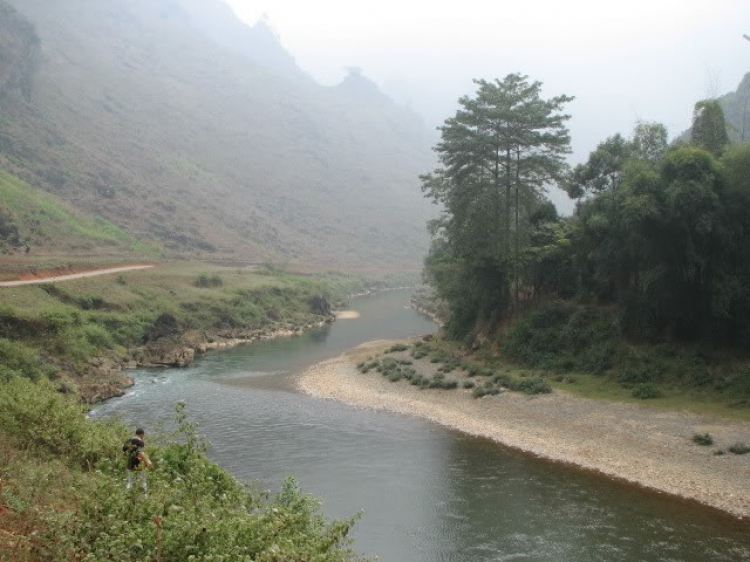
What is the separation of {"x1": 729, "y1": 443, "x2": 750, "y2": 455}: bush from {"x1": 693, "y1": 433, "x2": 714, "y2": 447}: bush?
94cm

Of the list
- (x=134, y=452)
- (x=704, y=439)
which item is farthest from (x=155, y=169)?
(x=704, y=439)

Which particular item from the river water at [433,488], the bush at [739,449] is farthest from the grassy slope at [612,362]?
the river water at [433,488]

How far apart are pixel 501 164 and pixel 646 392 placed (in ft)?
65.6

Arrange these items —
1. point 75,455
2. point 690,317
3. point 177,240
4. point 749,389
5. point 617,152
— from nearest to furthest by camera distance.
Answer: point 75,455 < point 749,389 < point 690,317 < point 617,152 < point 177,240

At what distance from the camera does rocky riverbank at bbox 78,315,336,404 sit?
1449 inches

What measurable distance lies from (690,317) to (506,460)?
45.6 ft

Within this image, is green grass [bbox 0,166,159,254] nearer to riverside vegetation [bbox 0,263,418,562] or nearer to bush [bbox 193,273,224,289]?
Result: bush [bbox 193,273,224,289]

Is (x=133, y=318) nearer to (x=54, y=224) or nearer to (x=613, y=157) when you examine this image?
(x=54, y=224)

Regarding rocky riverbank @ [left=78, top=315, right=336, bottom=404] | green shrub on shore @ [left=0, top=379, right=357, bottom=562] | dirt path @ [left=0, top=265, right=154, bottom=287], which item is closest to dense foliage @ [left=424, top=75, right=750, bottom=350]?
rocky riverbank @ [left=78, top=315, right=336, bottom=404]

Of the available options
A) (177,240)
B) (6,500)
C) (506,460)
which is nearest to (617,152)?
(506,460)

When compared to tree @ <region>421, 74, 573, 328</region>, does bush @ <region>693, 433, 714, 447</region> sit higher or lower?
lower

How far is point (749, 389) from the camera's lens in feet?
88.2

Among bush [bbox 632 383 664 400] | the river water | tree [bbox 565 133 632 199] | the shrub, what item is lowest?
the river water

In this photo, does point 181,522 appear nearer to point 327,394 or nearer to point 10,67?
point 327,394
